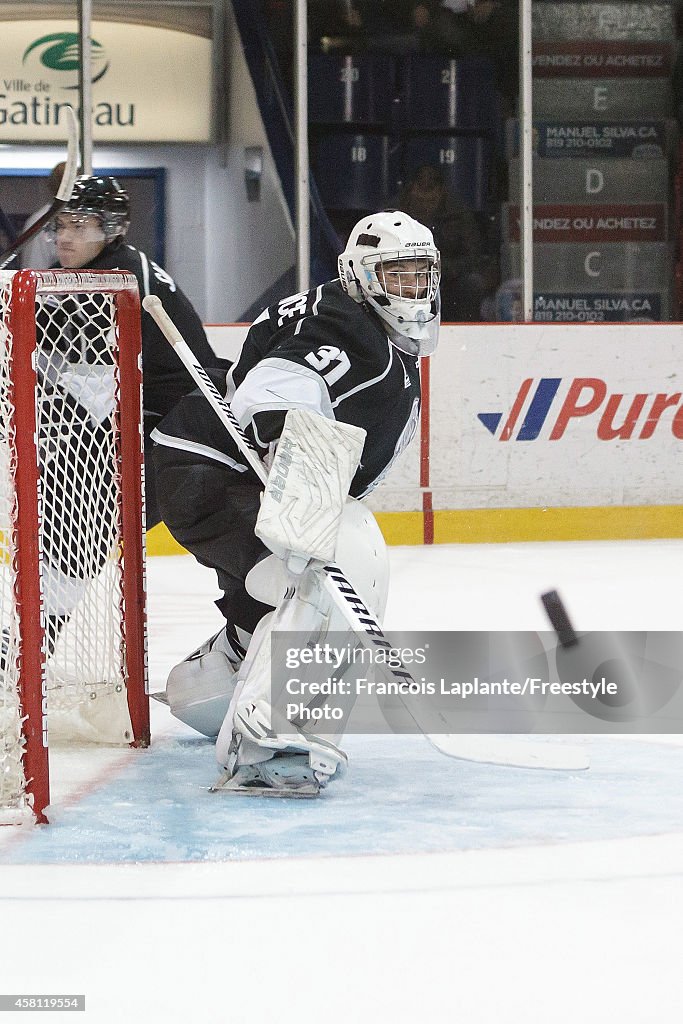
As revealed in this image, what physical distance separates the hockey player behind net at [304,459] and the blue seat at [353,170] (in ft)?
13.2

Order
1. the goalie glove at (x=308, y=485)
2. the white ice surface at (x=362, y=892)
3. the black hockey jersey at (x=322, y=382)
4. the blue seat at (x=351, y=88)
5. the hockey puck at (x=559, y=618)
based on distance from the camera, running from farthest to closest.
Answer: the blue seat at (x=351, y=88), the hockey puck at (x=559, y=618), the black hockey jersey at (x=322, y=382), the goalie glove at (x=308, y=485), the white ice surface at (x=362, y=892)

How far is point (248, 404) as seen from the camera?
204 cm

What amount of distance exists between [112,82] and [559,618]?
3708 mm

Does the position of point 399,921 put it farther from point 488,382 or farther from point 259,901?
point 488,382

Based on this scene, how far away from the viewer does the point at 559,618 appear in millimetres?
3396

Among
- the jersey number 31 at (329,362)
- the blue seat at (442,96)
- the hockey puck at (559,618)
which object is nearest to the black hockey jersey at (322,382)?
the jersey number 31 at (329,362)

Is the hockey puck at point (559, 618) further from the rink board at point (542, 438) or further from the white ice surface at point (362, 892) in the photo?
the rink board at point (542, 438)

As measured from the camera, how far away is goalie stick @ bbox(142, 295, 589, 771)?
2.00 metres

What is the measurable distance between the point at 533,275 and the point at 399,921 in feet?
16.8

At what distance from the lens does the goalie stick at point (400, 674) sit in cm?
200

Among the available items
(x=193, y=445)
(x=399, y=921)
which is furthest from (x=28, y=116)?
(x=399, y=921)

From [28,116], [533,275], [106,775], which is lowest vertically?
[106,775]

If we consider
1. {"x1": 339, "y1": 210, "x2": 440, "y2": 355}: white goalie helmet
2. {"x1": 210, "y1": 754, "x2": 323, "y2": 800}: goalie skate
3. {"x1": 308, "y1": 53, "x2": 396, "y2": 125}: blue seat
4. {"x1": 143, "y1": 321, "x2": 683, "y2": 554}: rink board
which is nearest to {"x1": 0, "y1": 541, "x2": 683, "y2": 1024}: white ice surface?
{"x1": 210, "y1": 754, "x2": 323, "y2": 800}: goalie skate

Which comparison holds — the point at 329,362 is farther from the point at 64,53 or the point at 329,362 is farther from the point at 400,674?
the point at 64,53
